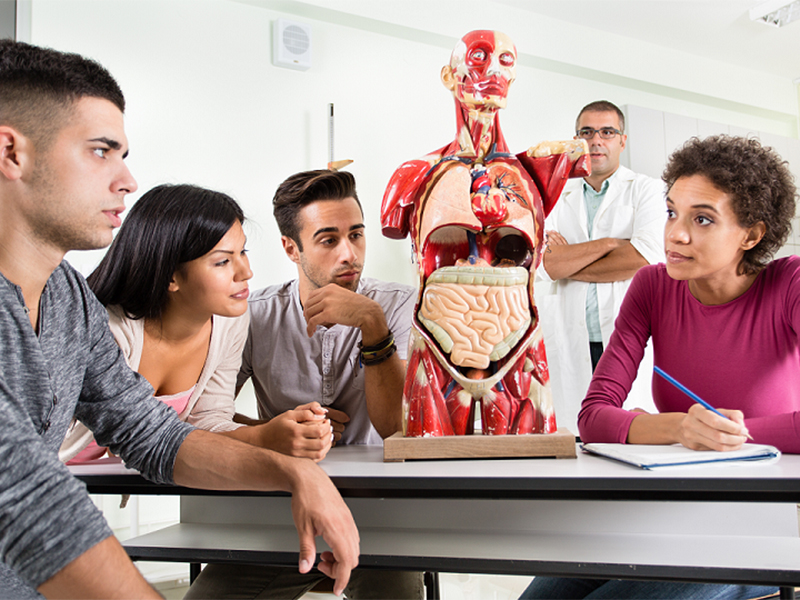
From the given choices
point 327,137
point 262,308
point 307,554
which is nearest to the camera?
point 307,554

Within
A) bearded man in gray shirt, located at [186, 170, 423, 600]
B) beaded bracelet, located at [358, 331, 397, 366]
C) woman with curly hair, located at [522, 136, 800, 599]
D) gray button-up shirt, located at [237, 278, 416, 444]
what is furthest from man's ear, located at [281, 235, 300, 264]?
woman with curly hair, located at [522, 136, 800, 599]

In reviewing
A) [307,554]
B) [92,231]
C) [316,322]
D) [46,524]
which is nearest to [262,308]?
[316,322]

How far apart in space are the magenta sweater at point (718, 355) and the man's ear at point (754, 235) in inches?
2.9

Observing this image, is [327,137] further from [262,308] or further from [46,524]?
[46,524]

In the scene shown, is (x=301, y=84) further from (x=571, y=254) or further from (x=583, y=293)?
(x=583, y=293)

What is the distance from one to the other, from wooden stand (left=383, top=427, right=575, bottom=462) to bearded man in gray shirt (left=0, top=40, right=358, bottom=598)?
0.22 meters

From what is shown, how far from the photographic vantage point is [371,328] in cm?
146

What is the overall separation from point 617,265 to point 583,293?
20cm

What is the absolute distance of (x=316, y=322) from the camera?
147 cm

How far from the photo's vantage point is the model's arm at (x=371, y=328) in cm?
146

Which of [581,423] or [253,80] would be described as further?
[253,80]

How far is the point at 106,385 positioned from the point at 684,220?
1.27 metres

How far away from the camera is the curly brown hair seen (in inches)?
54.4

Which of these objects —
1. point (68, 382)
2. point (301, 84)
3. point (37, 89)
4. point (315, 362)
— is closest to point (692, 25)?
point (301, 84)
